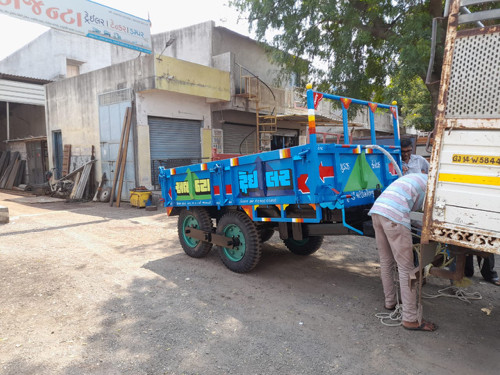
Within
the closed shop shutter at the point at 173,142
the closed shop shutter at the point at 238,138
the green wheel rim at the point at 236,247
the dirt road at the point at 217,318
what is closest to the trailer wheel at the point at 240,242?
the green wheel rim at the point at 236,247

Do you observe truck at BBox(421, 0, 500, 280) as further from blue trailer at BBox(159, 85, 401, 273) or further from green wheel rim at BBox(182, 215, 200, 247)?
green wheel rim at BBox(182, 215, 200, 247)

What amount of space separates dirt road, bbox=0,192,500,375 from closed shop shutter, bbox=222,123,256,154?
987cm

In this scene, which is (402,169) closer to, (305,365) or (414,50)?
(305,365)

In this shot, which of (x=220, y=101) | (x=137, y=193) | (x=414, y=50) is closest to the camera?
(x=414, y=50)

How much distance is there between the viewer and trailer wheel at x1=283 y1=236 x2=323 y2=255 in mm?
6035

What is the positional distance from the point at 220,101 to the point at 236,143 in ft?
8.42

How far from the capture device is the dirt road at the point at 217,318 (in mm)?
3072

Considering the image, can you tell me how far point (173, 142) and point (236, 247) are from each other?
9142mm

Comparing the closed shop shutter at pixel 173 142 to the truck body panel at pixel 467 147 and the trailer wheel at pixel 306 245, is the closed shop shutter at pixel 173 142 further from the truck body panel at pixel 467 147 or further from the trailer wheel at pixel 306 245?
the truck body panel at pixel 467 147

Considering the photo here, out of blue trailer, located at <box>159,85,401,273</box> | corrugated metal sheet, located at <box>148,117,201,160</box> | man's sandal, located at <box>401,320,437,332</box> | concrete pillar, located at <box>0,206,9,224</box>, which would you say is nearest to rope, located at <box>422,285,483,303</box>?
man's sandal, located at <box>401,320,437,332</box>

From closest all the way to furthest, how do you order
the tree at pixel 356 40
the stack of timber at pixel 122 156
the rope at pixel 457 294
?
the rope at pixel 457 294, the tree at pixel 356 40, the stack of timber at pixel 122 156

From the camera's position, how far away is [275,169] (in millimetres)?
4590

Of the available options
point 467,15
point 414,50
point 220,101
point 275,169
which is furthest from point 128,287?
point 220,101

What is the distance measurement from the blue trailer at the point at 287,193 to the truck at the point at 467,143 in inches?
53.8
